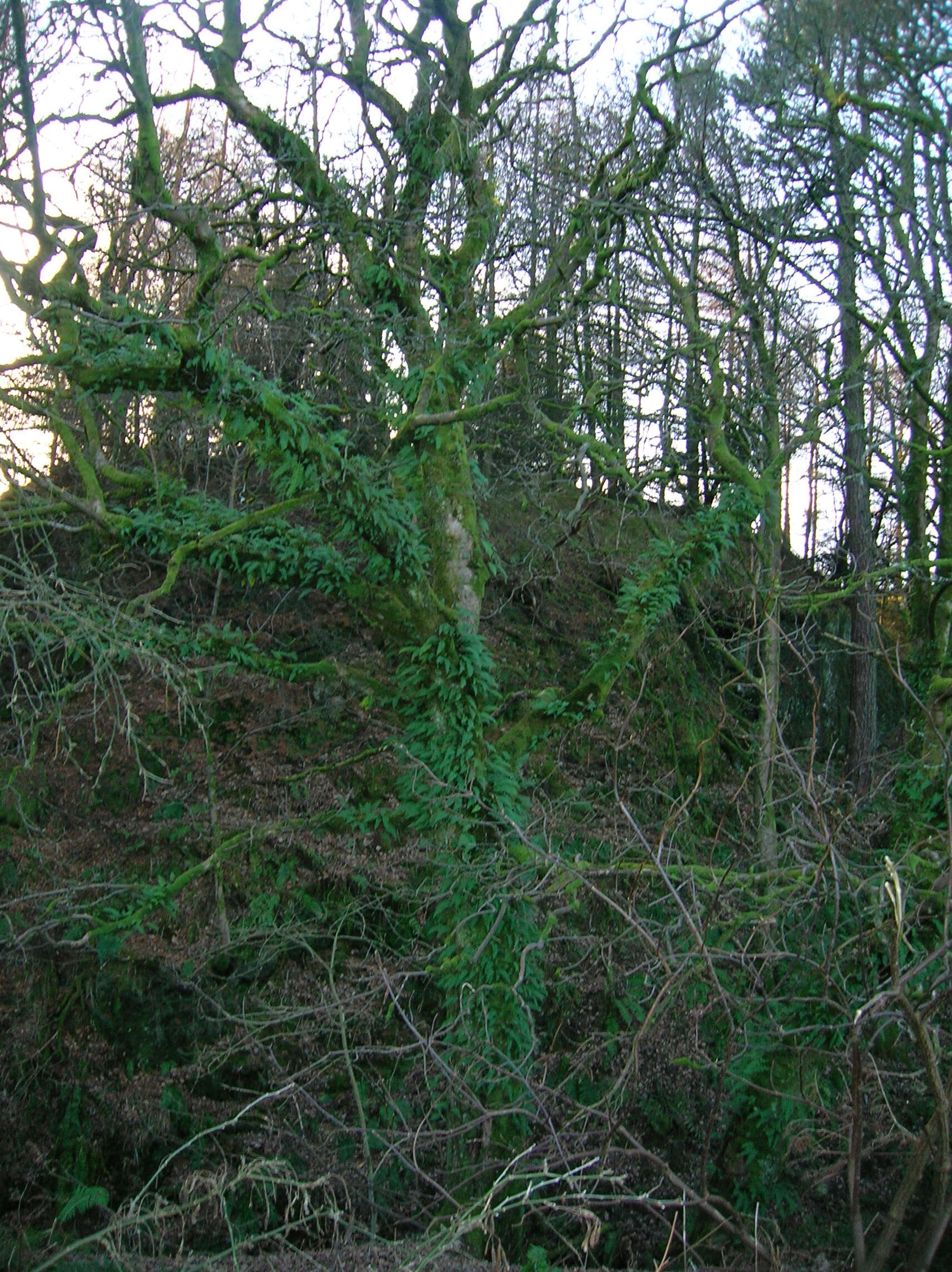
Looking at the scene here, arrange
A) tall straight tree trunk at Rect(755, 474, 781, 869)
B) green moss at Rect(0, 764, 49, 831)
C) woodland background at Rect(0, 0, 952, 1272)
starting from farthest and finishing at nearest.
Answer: green moss at Rect(0, 764, 49, 831), tall straight tree trunk at Rect(755, 474, 781, 869), woodland background at Rect(0, 0, 952, 1272)

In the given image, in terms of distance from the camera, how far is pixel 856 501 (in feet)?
43.9

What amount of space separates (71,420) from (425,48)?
5113 mm

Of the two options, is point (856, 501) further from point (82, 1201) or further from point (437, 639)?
point (82, 1201)

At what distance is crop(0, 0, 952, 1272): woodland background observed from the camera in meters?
6.73

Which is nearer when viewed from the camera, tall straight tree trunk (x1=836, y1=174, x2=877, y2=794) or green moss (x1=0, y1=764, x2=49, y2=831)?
green moss (x1=0, y1=764, x2=49, y2=831)

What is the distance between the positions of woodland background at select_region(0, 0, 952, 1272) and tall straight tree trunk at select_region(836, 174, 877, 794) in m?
0.11

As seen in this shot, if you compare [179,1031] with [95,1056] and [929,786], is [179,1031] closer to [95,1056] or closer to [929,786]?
[95,1056]

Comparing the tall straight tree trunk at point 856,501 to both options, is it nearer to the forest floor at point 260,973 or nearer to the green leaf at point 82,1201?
the forest floor at point 260,973

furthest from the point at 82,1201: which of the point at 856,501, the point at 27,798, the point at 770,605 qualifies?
the point at 856,501

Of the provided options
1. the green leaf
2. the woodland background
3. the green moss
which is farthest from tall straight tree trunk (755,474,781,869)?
the green moss

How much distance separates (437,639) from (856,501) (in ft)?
22.9

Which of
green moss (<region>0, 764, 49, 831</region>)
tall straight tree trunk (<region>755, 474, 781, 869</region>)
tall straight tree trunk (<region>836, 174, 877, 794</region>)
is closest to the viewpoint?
tall straight tree trunk (<region>755, 474, 781, 869</region>)

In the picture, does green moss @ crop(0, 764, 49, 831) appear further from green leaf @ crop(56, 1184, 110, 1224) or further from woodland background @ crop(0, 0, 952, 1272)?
green leaf @ crop(56, 1184, 110, 1224)

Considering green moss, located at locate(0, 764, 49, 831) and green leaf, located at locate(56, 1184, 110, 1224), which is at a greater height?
green moss, located at locate(0, 764, 49, 831)
